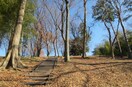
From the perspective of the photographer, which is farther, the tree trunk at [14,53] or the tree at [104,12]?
the tree at [104,12]

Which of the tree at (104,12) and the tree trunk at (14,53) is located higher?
the tree at (104,12)

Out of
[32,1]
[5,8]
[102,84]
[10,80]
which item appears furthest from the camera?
[32,1]

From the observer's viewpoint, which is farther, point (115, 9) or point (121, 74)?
point (115, 9)

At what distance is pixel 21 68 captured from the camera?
16797mm

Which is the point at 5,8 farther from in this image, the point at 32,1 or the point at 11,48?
the point at 11,48

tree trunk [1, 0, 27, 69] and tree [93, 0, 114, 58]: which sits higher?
tree [93, 0, 114, 58]

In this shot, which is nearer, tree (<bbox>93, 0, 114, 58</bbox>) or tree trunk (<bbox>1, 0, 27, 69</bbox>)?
tree trunk (<bbox>1, 0, 27, 69</bbox>)

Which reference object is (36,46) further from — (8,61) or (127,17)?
(8,61)

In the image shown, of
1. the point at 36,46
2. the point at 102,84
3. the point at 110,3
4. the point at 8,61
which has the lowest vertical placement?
the point at 102,84

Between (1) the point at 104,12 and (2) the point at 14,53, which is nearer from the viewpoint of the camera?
(2) the point at 14,53

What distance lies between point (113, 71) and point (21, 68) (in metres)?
6.20

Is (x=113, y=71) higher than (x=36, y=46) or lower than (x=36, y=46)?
lower

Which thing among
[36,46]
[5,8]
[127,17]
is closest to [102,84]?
[5,8]

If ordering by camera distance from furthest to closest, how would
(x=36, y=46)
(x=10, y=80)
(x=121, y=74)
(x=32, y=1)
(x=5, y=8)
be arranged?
(x=36, y=46) → (x=32, y=1) → (x=5, y=8) → (x=121, y=74) → (x=10, y=80)
